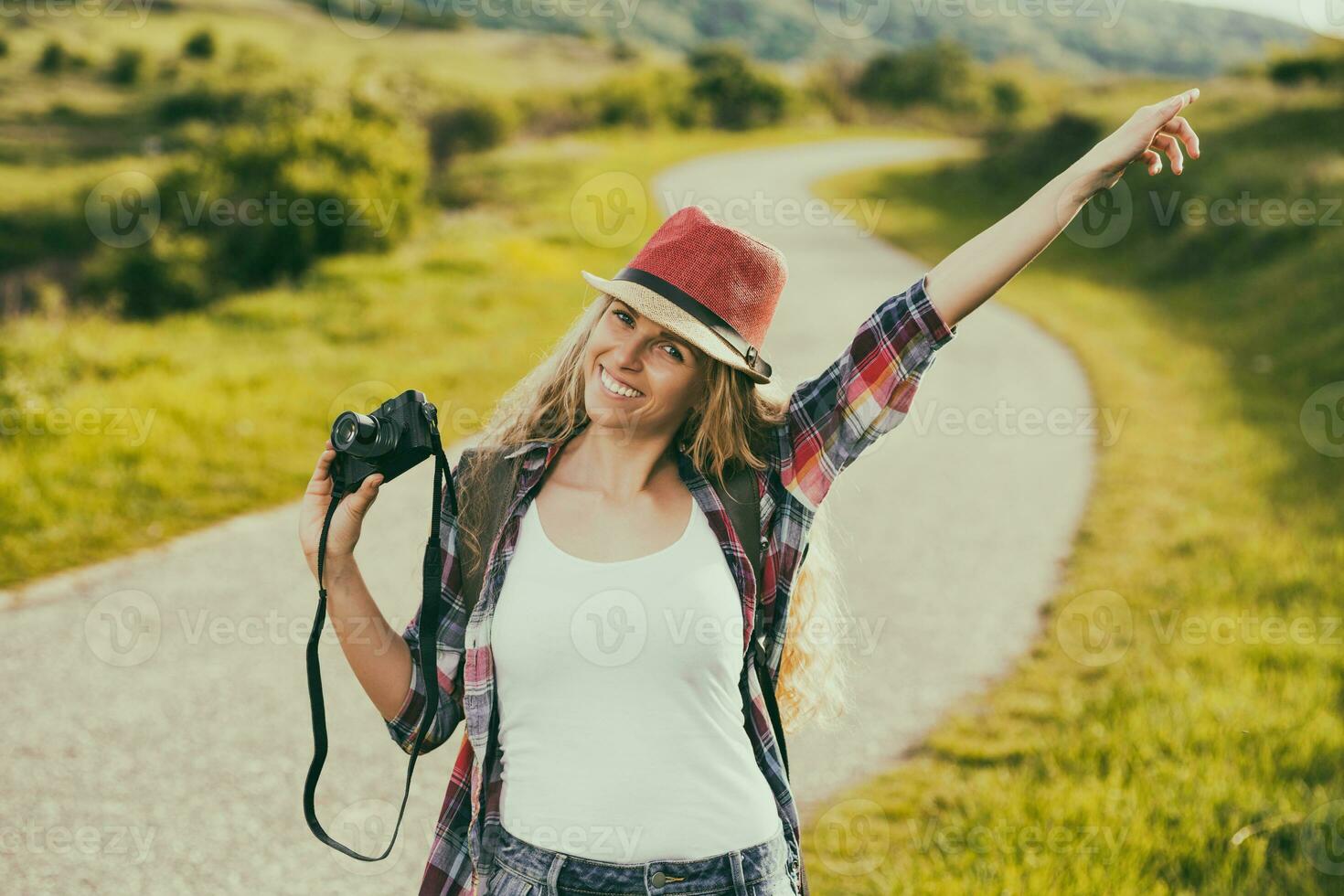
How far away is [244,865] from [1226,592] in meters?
4.89

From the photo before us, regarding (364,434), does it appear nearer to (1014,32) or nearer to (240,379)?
(240,379)

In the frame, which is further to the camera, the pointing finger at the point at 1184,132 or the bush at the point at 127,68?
the bush at the point at 127,68

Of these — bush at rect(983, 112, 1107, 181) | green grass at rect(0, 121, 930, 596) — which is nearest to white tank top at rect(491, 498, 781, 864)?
green grass at rect(0, 121, 930, 596)

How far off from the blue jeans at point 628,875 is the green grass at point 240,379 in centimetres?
233

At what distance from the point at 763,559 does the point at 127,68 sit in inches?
1704

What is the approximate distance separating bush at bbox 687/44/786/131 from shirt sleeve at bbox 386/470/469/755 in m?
31.0

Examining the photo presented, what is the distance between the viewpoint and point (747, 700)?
6.93ft

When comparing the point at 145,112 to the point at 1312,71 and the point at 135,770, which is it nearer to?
the point at 1312,71

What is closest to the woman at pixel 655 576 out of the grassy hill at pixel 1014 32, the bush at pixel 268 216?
the bush at pixel 268 216

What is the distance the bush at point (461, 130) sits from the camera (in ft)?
83.7

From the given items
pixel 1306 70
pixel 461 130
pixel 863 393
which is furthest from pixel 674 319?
pixel 1306 70

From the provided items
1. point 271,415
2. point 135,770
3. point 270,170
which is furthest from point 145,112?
point 135,770

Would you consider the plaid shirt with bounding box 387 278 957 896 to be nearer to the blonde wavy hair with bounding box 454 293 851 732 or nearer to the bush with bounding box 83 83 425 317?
the blonde wavy hair with bounding box 454 293 851 732

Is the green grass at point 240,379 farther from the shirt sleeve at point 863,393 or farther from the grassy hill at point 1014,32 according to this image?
the grassy hill at point 1014,32
